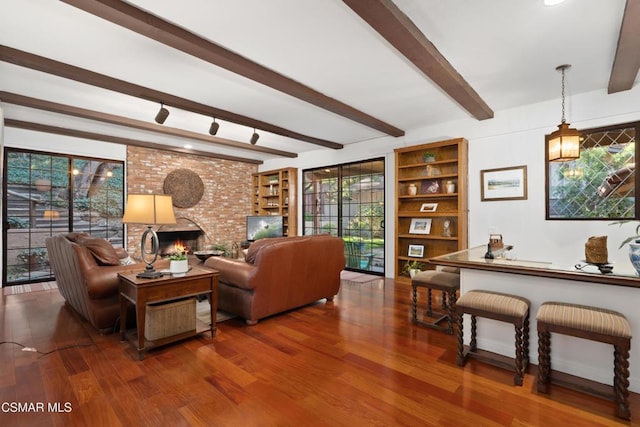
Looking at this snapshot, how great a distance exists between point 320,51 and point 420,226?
11.4ft

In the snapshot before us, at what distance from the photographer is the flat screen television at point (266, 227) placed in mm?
7453

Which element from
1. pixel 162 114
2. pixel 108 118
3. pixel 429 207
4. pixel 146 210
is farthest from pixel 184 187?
pixel 429 207

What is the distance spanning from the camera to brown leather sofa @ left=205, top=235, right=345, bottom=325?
10.7 ft

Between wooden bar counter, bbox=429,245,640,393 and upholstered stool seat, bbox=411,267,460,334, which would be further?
upholstered stool seat, bbox=411,267,460,334

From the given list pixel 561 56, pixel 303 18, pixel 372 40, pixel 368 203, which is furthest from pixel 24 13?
pixel 368 203

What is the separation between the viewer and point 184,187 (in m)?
6.84

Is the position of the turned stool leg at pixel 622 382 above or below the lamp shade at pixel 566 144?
below

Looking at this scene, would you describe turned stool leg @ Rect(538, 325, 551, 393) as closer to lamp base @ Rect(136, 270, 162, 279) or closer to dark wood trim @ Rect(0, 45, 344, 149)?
lamp base @ Rect(136, 270, 162, 279)

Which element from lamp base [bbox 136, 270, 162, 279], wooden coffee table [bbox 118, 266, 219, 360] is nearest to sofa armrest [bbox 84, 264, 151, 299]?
wooden coffee table [bbox 118, 266, 219, 360]

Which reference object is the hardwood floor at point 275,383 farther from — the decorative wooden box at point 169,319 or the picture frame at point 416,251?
the picture frame at point 416,251

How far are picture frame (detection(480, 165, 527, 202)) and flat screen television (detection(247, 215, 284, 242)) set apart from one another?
4.48 metres

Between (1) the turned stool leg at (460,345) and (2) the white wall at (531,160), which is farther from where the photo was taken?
(2) the white wall at (531,160)

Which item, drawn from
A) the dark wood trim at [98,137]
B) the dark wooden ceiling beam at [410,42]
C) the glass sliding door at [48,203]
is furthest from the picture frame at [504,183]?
the glass sliding door at [48,203]

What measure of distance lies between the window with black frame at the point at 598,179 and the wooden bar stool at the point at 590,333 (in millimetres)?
2257
